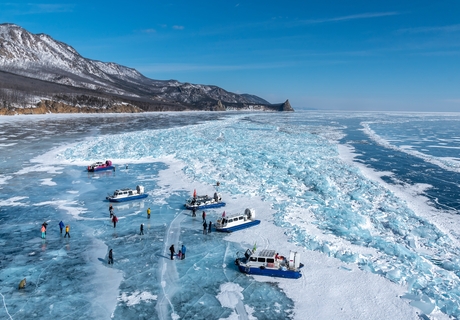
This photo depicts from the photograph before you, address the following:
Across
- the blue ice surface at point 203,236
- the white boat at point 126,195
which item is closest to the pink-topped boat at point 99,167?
the blue ice surface at point 203,236

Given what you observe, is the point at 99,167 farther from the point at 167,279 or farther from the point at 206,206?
the point at 167,279

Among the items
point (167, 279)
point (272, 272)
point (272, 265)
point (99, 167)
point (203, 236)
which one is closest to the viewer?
point (167, 279)

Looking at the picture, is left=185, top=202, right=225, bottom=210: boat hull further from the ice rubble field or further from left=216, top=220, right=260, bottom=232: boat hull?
left=216, top=220, right=260, bottom=232: boat hull

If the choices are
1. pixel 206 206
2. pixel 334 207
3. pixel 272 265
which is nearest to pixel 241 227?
pixel 206 206

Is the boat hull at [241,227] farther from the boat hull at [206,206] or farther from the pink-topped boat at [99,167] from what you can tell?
the pink-topped boat at [99,167]

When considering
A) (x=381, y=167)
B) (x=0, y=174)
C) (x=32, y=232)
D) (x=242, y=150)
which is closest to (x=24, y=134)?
(x=0, y=174)

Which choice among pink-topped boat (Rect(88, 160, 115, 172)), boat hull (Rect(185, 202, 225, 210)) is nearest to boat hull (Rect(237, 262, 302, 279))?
boat hull (Rect(185, 202, 225, 210))

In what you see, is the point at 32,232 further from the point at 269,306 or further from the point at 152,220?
the point at 269,306
